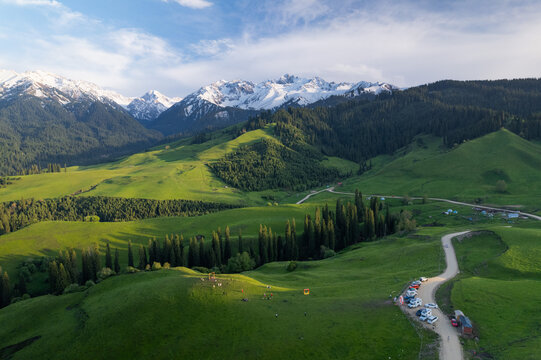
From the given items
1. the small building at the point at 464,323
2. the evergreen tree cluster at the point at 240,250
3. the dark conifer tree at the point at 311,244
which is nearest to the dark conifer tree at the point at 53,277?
the evergreen tree cluster at the point at 240,250

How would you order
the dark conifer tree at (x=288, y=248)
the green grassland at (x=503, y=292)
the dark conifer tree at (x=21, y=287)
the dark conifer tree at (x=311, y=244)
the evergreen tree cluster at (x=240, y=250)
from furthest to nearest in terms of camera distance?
the dark conifer tree at (x=311, y=244)
the dark conifer tree at (x=288, y=248)
the evergreen tree cluster at (x=240, y=250)
the dark conifer tree at (x=21, y=287)
the green grassland at (x=503, y=292)

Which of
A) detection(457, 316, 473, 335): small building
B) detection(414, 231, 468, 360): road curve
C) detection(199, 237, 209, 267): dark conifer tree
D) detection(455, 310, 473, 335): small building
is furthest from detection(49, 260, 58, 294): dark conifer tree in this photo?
detection(457, 316, 473, 335): small building

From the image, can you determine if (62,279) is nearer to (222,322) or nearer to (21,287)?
(21,287)

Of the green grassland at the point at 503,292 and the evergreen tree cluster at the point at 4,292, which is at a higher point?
the green grassland at the point at 503,292

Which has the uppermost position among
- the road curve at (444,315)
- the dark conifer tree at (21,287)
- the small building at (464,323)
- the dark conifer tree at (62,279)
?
the small building at (464,323)

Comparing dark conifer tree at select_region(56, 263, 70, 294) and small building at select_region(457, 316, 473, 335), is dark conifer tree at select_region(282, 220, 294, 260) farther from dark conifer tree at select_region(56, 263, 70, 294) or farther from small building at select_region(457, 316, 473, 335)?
small building at select_region(457, 316, 473, 335)

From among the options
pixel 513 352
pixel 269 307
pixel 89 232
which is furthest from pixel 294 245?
pixel 89 232

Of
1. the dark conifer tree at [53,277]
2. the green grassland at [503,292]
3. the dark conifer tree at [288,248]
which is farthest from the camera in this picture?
the dark conifer tree at [288,248]

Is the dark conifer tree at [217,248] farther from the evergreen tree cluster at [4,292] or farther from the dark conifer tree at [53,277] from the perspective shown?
the evergreen tree cluster at [4,292]
